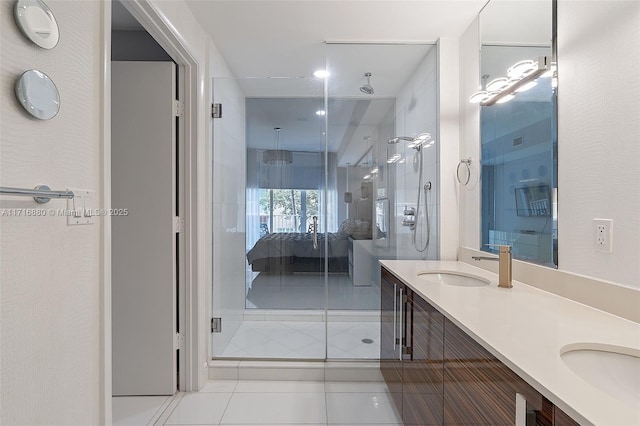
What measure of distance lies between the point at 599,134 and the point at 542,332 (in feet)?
2.69

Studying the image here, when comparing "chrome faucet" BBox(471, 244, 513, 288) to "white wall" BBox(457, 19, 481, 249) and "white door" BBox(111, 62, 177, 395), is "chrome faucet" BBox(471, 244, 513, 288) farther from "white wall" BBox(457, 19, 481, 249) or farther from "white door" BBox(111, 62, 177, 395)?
"white door" BBox(111, 62, 177, 395)

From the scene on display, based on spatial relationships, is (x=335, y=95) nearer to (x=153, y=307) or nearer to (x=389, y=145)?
(x=389, y=145)

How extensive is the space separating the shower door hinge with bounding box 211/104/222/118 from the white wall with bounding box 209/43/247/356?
4cm

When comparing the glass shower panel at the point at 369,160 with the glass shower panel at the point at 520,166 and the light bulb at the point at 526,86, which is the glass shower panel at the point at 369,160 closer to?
the glass shower panel at the point at 520,166

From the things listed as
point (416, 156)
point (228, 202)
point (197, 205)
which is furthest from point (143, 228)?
point (416, 156)

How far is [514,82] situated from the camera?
1.62 m

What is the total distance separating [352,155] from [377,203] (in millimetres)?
475
